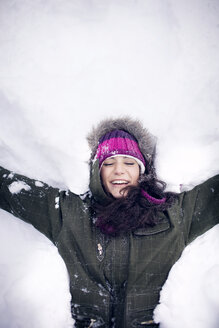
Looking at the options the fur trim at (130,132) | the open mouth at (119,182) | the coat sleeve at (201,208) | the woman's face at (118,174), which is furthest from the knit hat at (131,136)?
the coat sleeve at (201,208)

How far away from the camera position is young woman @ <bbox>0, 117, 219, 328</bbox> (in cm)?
152

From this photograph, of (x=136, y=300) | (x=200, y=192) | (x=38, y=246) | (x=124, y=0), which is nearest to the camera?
(x=136, y=300)

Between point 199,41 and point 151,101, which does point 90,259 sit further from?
point 199,41

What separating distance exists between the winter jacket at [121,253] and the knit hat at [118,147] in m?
0.21

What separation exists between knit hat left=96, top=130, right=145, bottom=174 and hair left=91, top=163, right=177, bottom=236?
233 millimetres

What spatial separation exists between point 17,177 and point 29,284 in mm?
796

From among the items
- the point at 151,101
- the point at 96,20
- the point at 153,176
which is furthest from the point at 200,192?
the point at 96,20

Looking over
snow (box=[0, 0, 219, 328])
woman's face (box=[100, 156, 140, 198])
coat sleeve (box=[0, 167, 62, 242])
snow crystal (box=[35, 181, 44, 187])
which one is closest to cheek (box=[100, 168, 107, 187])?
woman's face (box=[100, 156, 140, 198])

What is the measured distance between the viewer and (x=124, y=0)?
1.88 metres

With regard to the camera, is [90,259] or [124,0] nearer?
[90,259]

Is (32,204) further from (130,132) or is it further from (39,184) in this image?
(130,132)

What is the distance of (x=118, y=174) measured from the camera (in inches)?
67.9

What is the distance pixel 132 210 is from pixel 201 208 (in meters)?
0.48

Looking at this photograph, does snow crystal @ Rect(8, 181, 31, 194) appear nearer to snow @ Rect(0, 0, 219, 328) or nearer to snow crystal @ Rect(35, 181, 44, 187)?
snow crystal @ Rect(35, 181, 44, 187)
